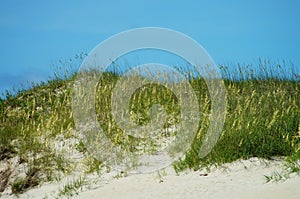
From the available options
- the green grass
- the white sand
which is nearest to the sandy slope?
the white sand

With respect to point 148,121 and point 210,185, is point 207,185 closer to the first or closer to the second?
point 210,185

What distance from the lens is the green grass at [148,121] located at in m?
6.61

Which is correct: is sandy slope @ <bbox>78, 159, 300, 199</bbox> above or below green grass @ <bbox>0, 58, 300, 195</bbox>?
below

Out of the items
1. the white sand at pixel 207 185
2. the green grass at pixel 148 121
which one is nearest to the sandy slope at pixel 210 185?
the white sand at pixel 207 185

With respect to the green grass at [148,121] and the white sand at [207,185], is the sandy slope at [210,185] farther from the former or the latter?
the green grass at [148,121]

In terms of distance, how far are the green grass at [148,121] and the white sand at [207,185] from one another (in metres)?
0.23

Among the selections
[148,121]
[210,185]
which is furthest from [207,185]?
[148,121]

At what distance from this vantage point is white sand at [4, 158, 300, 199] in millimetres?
4996

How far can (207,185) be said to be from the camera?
5.68 metres

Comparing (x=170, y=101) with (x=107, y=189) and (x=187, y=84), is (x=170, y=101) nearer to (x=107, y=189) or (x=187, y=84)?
(x=187, y=84)

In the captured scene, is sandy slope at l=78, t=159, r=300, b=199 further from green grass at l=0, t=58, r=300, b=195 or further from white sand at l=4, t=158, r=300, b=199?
green grass at l=0, t=58, r=300, b=195

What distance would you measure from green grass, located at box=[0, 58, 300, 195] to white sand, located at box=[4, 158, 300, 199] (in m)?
0.23

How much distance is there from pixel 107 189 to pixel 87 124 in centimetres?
326

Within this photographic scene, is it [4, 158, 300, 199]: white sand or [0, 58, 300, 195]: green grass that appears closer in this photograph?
[4, 158, 300, 199]: white sand
